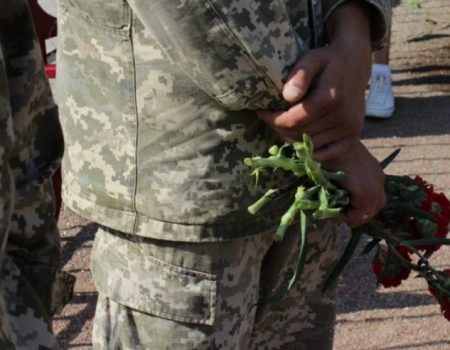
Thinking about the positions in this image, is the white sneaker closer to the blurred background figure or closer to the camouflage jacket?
the blurred background figure

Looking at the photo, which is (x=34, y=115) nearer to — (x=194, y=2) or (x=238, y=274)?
(x=194, y=2)

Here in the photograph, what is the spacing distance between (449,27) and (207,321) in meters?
6.30

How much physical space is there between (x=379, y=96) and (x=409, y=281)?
6.59 ft

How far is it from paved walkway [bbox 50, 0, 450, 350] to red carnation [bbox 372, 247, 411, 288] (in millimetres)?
1311

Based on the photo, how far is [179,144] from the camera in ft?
5.84

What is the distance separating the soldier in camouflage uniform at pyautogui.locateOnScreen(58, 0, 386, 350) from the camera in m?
1.67

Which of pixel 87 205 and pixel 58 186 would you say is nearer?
pixel 87 205

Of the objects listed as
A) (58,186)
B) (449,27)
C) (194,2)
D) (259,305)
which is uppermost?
(194,2)

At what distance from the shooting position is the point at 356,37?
6.07 feet

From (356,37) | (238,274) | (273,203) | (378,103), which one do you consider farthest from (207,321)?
(378,103)

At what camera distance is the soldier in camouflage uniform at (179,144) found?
1668mm

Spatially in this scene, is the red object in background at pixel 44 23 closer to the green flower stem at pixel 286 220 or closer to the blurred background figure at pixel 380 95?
the blurred background figure at pixel 380 95

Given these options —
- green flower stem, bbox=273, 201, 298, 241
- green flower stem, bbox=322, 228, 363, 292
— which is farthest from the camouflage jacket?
green flower stem, bbox=322, 228, 363, 292

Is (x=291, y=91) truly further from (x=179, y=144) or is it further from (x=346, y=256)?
(x=346, y=256)
